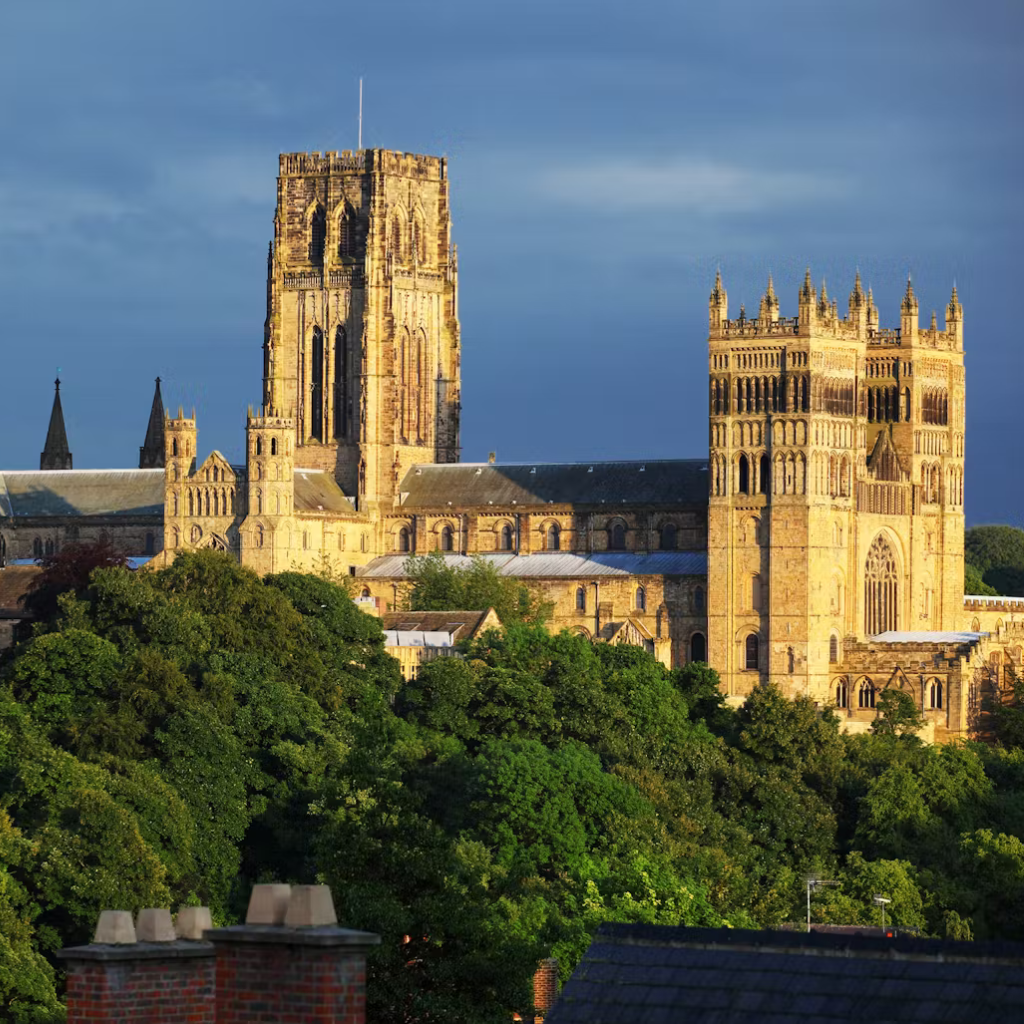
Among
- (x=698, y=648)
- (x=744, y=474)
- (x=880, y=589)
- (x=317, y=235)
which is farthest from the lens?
(x=317, y=235)

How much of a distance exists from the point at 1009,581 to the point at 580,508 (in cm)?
5214

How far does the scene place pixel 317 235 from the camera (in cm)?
14788

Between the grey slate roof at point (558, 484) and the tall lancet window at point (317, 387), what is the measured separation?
5.33 m

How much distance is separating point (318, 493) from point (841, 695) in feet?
87.1

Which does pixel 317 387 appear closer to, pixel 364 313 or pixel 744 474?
pixel 364 313

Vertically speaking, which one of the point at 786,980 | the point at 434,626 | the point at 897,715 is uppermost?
the point at 434,626

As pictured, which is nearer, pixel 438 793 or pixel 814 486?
pixel 438 793

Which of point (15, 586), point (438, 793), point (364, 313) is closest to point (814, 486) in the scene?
point (364, 313)

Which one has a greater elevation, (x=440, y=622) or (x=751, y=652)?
(x=440, y=622)

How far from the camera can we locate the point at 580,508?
138000 millimetres

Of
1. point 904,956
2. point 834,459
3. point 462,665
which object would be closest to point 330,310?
point 834,459

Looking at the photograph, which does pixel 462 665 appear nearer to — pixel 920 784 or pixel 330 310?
pixel 920 784

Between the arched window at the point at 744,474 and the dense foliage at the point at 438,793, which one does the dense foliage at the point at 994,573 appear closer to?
the arched window at the point at 744,474

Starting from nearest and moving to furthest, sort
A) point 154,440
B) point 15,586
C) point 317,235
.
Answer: point 15,586, point 317,235, point 154,440
